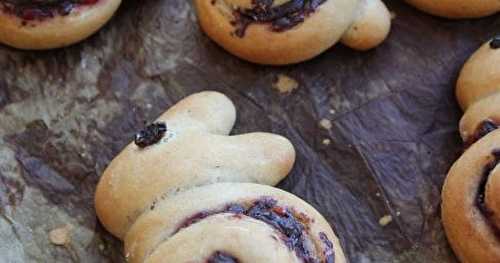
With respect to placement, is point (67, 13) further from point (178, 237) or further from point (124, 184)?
point (178, 237)

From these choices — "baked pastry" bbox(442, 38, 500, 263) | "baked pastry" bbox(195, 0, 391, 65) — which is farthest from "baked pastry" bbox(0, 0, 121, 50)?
"baked pastry" bbox(442, 38, 500, 263)

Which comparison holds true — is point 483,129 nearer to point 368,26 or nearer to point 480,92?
point 480,92

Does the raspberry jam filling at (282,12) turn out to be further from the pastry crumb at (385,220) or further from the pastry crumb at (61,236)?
the pastry crumb at (61,236)

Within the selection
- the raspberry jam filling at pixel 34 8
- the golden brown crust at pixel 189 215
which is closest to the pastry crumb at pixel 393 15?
the golden brown crust at pixel 189 215

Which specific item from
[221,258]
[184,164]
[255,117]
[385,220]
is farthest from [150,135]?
[385,220]

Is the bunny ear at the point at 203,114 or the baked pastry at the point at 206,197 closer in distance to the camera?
the baked pastry at the point at 206,197

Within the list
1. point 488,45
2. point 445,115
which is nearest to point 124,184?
point 445,115

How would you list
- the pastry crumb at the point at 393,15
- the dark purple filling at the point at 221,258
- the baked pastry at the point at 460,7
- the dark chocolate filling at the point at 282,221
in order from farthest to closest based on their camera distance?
the pastry crumb at the point at 393,15, the baked pastry at the point at 460,7, the dark chocolate filling at the point at 282,221, the dark purple filling at the point at 221,258
